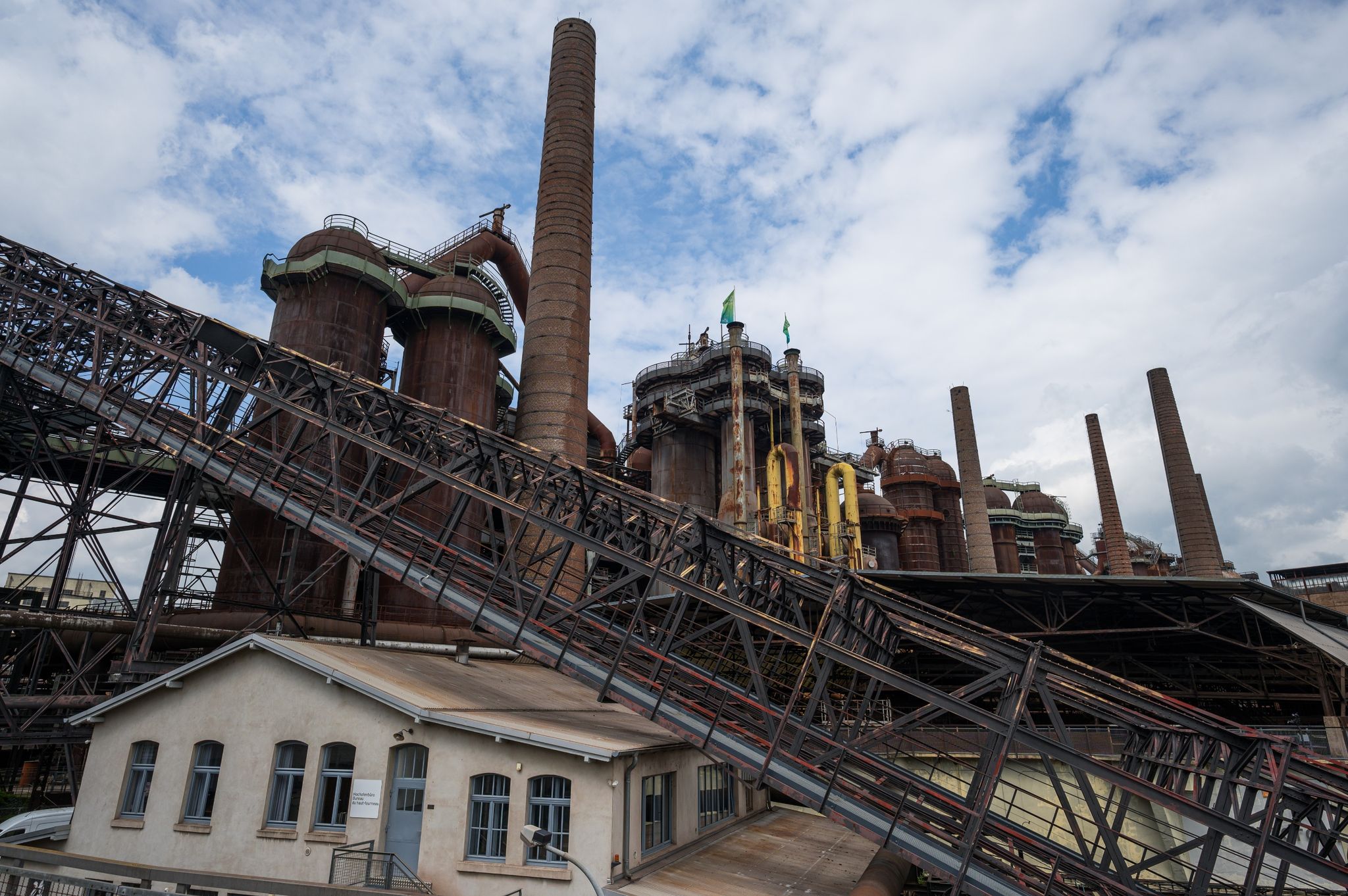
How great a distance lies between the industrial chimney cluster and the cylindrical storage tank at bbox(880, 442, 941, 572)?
16 centimetres

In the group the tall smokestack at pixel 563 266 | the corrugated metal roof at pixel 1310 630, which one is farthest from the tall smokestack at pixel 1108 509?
the tall smokestack at pixel 563 266

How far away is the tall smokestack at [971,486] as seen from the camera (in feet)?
149

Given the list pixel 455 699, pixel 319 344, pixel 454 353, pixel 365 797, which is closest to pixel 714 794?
pixel 455 699

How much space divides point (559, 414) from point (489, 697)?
648 inches

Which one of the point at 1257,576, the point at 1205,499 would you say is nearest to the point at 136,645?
the point at 1257,576

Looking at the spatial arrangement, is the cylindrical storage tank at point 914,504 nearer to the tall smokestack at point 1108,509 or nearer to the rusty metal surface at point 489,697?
the tall smokestack at point 1108,509

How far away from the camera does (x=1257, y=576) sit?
141 feet

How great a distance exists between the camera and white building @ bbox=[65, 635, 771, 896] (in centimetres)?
1234

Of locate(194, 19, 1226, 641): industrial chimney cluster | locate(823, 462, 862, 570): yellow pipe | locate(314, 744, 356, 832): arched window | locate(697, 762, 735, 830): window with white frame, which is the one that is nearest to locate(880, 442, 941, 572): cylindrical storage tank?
locate(194, 19, 1226, 641): industrial chimney cluster

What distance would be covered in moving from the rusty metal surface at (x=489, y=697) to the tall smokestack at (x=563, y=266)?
467 inches

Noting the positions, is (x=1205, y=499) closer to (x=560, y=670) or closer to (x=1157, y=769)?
(x=1157, y=769)

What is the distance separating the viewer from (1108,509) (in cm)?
5184

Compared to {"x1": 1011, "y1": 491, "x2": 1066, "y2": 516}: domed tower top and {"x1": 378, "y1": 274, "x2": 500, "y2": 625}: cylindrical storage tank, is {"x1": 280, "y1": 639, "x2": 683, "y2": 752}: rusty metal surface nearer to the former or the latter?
{"x1": 378, "y1": 274, "x2": 500, "y2": 625}: cylindrical storage tank

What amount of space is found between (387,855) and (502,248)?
33.3 metres
